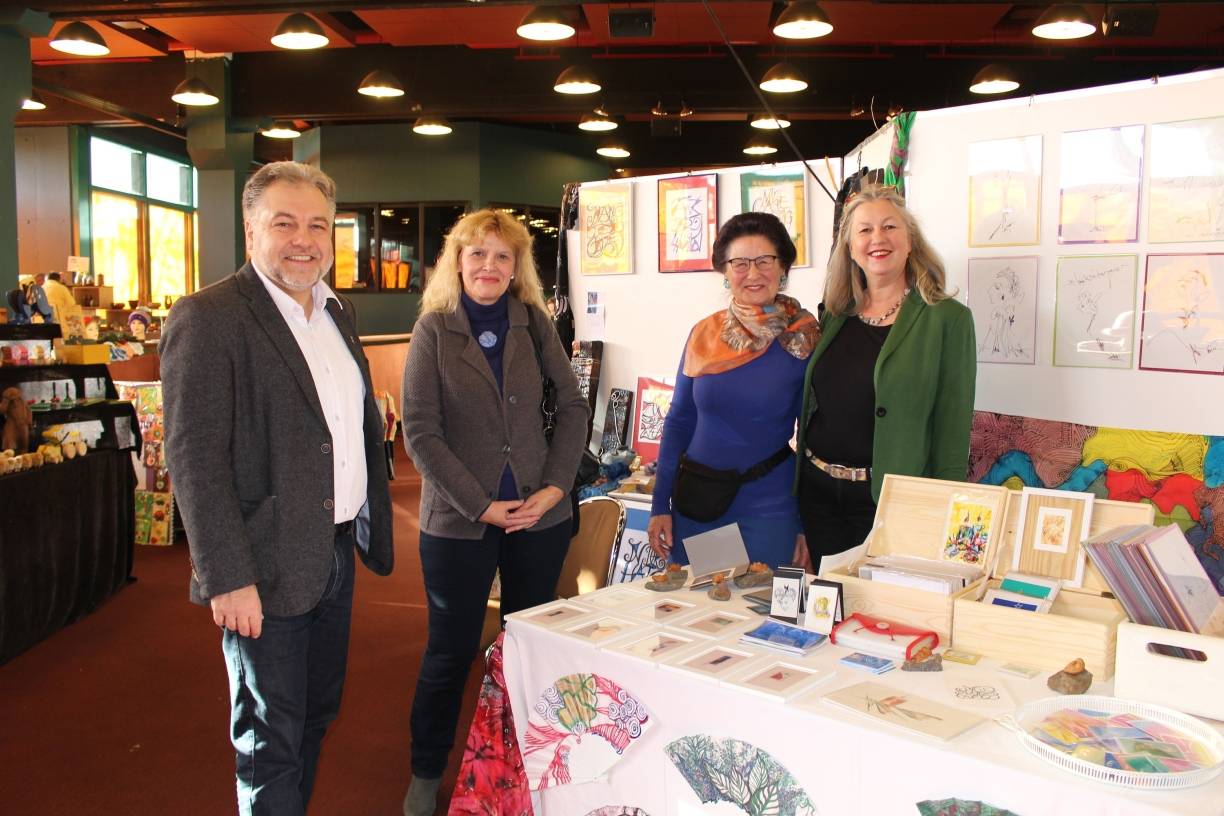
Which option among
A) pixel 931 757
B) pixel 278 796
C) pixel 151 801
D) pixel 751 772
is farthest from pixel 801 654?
pixel 151 801

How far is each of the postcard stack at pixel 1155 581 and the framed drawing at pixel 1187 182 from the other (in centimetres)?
108

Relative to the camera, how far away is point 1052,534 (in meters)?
1.71

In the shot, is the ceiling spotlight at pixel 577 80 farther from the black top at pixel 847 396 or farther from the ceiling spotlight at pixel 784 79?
the black top at pixel 847 396

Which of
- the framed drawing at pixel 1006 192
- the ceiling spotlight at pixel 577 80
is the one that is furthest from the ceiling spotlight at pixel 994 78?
the framed drawing at pixel 1006 192

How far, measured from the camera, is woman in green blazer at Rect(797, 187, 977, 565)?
2.12 metres

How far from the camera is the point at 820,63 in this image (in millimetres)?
9492

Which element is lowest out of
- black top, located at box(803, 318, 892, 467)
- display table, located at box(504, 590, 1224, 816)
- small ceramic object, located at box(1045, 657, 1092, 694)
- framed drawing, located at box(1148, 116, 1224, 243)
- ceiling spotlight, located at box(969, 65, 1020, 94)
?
display table, located at box(504, 590, 1224, 816)

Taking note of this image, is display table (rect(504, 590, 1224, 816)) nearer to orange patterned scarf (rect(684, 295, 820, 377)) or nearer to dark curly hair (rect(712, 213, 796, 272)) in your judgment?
orange patterned scarf (rect(684, 295, 820, 377))

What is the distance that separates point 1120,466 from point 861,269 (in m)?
→ 0.82

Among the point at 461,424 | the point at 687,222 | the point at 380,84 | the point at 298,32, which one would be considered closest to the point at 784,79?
Answer: the point at 380,84

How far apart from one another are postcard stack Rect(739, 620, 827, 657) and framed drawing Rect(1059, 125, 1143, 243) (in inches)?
53.7

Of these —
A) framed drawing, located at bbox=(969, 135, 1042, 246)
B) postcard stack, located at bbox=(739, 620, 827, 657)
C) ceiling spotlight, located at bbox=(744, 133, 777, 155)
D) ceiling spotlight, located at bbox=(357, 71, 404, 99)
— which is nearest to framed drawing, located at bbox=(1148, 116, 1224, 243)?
framed drawing, located at bbox=(969, 135, 1042, 246)

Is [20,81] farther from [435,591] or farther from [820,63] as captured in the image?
[820,63]

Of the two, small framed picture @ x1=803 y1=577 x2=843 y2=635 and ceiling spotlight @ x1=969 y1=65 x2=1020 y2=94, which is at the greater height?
ceiling spotlight @ x1=969 y1=65 x2=1020 y2=94
